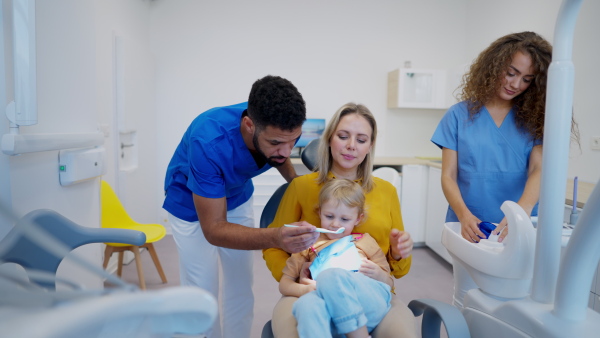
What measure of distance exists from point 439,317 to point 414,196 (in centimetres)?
285

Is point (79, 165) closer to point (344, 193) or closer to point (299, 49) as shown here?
point (344, 193)

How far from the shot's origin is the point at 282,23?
14.4 feet

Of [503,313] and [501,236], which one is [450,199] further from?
[503,313]

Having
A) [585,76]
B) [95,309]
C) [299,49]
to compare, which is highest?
[299,49]

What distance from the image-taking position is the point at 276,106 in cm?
130

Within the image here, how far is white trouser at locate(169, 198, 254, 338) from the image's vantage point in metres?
1.75

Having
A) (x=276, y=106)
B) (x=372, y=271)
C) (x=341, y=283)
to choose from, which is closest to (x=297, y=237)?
(x=341, y=283)

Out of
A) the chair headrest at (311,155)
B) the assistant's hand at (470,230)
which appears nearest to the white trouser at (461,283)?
the assistant's hand at (470,230)

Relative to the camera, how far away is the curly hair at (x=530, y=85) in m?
1.44

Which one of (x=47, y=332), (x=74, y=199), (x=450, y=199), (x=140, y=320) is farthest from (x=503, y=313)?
(x=74, y=199)

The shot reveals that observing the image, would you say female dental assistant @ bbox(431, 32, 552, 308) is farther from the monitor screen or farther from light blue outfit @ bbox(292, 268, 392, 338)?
the monitor screen

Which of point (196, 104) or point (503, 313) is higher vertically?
point (196, 104)

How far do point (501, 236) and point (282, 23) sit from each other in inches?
145

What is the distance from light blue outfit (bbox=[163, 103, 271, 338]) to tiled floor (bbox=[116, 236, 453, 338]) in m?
0.60
